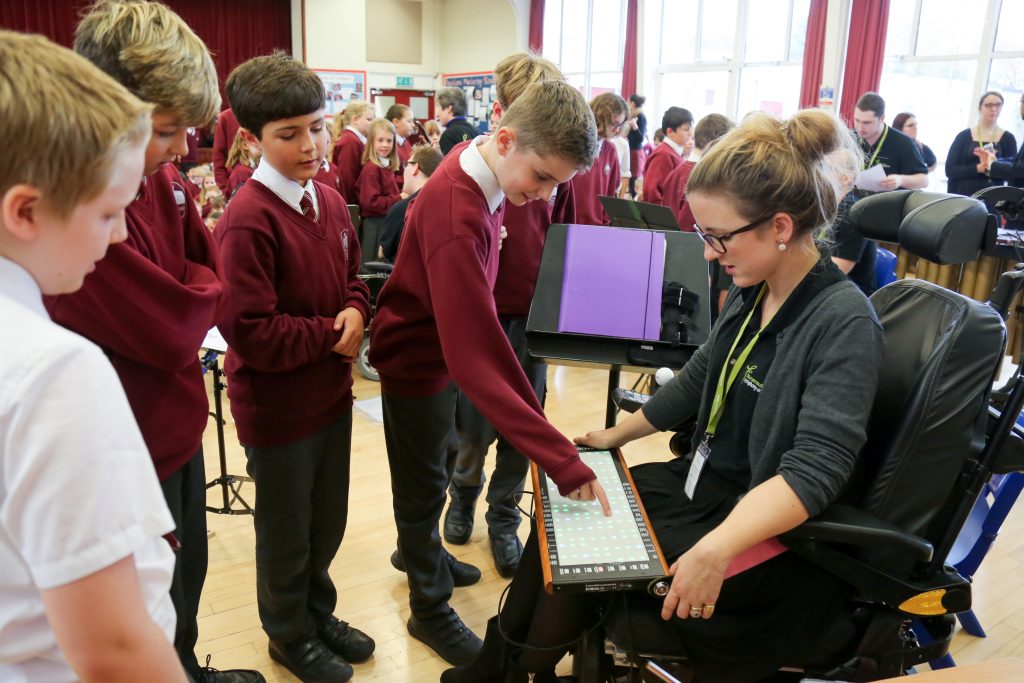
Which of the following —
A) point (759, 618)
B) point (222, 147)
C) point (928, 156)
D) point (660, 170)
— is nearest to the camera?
point (759, 618)

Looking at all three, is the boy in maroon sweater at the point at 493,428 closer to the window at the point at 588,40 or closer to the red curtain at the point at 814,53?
the red curtain at the point at 814,53

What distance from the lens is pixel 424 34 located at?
13242 millimetres

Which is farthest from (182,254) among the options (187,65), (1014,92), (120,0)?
(1014,92)

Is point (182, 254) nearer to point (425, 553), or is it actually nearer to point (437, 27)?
point (425, 553)

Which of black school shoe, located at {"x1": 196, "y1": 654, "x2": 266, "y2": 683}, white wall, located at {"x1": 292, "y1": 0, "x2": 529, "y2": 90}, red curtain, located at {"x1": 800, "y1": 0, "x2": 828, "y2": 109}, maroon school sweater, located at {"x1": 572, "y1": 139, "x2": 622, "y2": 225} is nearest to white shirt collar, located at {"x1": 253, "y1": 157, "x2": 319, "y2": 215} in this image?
black school shoe, located at {"x1": 196, "y1": 654, "x2": 266, "y2": 683}

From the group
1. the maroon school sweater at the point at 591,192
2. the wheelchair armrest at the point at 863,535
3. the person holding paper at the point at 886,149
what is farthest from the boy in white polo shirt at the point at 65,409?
the person holding paper at the point at 886,149

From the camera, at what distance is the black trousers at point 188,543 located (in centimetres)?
141

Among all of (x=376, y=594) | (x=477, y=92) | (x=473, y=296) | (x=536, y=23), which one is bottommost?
(x=376, y=594)

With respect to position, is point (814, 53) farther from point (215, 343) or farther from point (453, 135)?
point (215, 343)

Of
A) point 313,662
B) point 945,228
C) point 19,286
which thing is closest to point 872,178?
point 945,228

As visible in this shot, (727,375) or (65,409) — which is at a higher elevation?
(65,409)

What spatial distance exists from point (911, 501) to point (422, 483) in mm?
1127

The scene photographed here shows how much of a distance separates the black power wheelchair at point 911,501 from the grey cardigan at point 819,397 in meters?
0.10

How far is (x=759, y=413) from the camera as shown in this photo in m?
1.39
